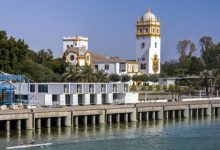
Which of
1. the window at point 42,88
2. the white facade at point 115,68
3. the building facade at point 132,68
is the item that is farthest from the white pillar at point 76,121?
the building facade at point 132,68

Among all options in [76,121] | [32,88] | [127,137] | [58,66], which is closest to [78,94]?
[32,88]

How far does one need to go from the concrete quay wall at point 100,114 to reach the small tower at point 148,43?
295 ft

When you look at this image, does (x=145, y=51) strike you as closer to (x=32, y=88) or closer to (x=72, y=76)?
(x=72, y=76)

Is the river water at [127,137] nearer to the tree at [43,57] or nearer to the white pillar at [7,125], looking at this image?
the white pillar at [7,125]

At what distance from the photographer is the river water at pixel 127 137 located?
208ft

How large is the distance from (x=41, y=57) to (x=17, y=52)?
1713 inches

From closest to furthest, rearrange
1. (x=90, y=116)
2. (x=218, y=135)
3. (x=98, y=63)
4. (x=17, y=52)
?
(x=218, y=135), (x=90, y=116), (x=17, y=52), (x=98, y=63)

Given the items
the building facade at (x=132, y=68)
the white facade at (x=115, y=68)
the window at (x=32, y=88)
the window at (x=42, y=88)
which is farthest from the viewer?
the building facade at (x=132, y=68)

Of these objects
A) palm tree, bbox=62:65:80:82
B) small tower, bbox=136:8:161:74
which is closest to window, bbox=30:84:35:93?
palm tree, bbox=62:65:80:82

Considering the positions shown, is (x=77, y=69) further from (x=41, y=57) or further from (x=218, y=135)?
(x=218, y=135)

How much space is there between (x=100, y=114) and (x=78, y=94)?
1006cm

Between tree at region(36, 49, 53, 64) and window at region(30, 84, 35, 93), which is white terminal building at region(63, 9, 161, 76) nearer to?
tree at region(36, 49, 53, 64)

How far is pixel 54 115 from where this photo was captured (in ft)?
256

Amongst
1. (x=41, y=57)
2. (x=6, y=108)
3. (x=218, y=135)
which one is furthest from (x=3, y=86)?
(x=41, y=57)
